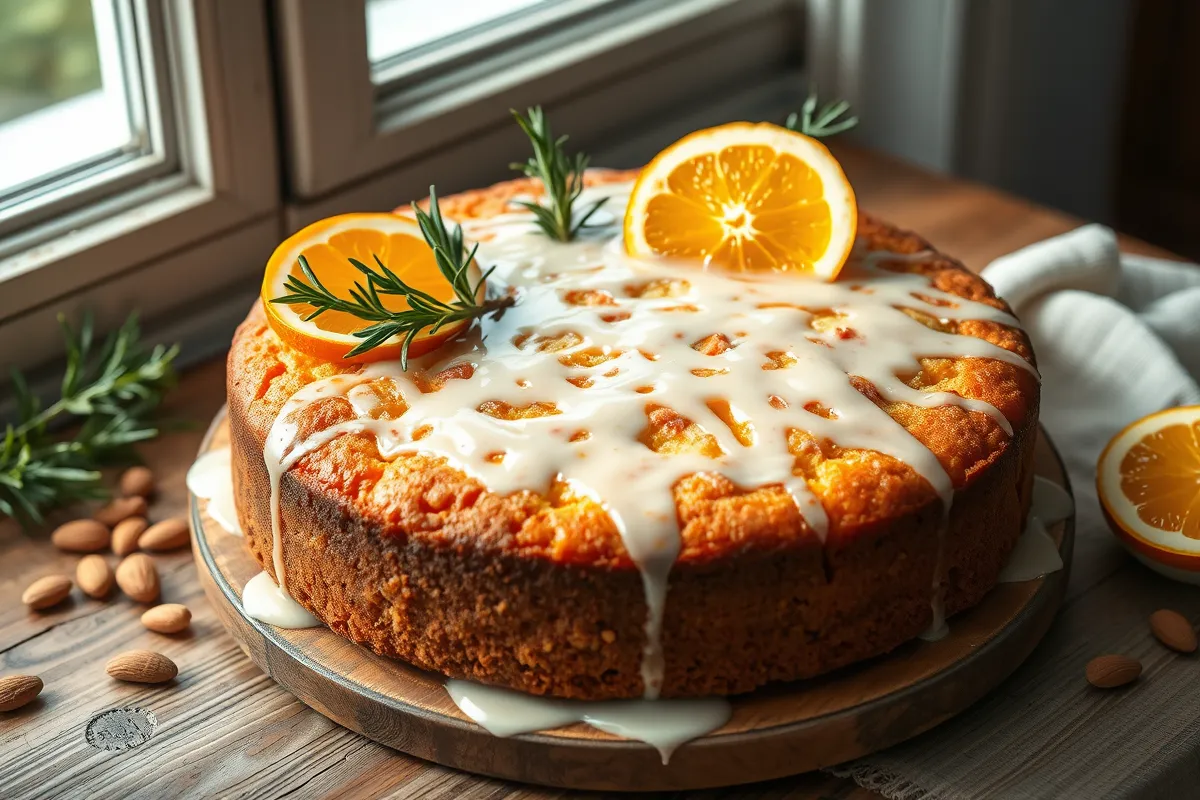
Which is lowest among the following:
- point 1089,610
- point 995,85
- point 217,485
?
point 1089,610

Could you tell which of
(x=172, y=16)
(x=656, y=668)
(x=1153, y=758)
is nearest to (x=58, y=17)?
(x=172, y=16)

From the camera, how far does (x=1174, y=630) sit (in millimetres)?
1530

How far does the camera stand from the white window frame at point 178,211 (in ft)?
6.05

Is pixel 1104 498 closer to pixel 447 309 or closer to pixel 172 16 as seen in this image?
pixel 447 309

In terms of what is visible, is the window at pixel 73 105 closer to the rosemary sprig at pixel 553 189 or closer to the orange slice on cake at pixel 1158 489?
the rosemary sprig at pixel 553 189

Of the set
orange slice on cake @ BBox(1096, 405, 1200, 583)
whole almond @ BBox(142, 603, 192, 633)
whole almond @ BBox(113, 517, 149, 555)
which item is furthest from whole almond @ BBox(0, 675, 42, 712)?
orange slice on cake @ BBox(1096, 405, 1200, 583)

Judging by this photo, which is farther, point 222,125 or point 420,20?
point 420,20

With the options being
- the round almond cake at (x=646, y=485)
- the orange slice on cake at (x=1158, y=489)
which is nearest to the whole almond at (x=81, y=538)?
the round almond cake at (x=646, y=485)

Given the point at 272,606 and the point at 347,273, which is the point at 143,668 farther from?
the point at 347,273

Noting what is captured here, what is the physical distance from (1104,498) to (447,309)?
80 cm

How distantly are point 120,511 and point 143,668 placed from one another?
0.32 m

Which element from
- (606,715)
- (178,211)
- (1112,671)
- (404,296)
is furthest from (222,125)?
(1112,671)

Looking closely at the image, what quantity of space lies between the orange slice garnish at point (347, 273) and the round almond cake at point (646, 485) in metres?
0.03

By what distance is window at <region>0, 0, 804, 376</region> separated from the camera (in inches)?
73.0
